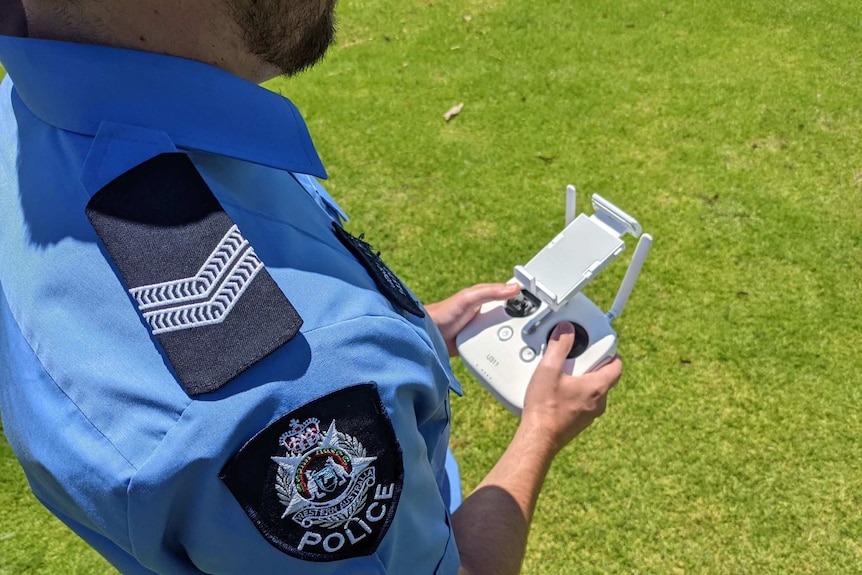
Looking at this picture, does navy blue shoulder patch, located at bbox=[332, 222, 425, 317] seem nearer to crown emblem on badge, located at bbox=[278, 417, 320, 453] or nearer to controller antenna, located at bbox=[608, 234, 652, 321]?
crown emblem on badge, located at bbox=[278, 417, 320, 453]

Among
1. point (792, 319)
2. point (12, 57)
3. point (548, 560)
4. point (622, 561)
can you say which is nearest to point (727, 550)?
point (622, 561)

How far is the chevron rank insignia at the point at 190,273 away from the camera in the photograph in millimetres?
662

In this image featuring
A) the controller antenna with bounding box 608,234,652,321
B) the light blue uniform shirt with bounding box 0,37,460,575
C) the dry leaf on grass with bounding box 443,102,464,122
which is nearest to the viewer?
the light blue uniform shirt with bounding box 0,37,460,575

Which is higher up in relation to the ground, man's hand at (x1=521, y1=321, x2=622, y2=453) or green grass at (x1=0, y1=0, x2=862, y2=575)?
man's hand at (x1=521, y1=321, x2=622, y2=453)

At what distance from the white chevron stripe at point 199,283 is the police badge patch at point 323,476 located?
0.51ft

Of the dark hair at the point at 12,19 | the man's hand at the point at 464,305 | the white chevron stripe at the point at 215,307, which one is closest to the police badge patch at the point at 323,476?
the white chevron stripe at the point at 215,307

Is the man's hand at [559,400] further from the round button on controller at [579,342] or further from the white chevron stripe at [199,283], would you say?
the white chevron stripe at [199,283]

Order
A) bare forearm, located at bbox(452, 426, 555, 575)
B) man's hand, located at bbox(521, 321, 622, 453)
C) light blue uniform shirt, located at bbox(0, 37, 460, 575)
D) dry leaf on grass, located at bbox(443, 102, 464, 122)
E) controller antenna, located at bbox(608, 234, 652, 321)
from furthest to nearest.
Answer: dry leaf on grass, located at bbox(443, 102, 464, 122) < controller antenna, located at bbox(608, 234, 652, 321) < man's hand, located at bbox(521, 321, 622, 453) < bare forearm, located at bbox(452, 426, 555, 575) < light blue uniform shirt, located at bbox(0, 37, 460, 575)

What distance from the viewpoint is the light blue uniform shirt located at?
2.13ft

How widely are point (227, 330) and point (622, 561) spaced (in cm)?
196

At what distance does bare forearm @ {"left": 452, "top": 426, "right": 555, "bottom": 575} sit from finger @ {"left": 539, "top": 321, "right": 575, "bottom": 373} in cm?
16

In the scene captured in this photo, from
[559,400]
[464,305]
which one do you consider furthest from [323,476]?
[464,305]

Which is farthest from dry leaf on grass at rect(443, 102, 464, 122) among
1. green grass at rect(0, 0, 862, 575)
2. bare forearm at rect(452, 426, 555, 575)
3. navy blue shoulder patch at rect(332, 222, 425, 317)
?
navy blue shoulder patch at rect(332, 222, 425, 317)

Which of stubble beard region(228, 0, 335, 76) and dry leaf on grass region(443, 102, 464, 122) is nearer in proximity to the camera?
stubble beard region(228, 0, 335, 76)
